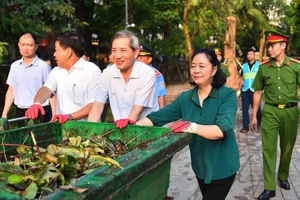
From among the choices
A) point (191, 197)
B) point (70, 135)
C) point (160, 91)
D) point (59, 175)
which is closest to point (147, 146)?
point (59, 175)

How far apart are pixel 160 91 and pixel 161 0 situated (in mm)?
10968

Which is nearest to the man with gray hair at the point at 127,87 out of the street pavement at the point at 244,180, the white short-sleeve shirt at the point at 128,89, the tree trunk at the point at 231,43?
the white short-sleeve shirt at the point at 128,89

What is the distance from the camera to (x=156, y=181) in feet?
7.93

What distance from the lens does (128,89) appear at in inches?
147

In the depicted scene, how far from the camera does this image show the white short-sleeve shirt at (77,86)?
3.99 m

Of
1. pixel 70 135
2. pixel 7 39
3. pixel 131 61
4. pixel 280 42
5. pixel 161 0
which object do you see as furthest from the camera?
pixel 161 0

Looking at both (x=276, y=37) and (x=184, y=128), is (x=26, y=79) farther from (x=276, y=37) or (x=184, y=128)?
(x=184, y=128)

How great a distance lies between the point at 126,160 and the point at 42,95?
236 centimetres

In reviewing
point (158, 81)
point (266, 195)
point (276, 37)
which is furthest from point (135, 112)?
point (158, 81)

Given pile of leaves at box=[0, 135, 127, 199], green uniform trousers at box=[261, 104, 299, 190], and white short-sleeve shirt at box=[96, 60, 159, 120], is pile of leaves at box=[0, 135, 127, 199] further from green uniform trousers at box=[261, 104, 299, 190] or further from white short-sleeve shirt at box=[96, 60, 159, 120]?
green uniform trousers at box=[261, 104, 299, 190]

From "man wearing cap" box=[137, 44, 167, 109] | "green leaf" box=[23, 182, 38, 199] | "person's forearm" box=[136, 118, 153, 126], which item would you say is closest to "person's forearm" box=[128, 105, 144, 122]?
"person's forearm" box=[136, 118, 153, 126]

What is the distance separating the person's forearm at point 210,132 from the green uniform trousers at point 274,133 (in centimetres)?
198

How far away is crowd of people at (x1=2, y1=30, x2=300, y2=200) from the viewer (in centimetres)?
296

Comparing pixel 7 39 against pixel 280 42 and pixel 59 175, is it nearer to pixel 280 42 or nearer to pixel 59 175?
pixel 280 42
